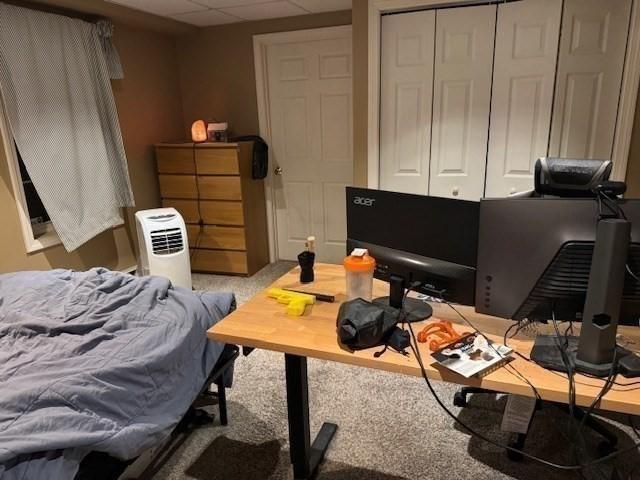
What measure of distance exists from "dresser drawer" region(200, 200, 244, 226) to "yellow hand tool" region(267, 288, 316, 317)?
2.39 meters

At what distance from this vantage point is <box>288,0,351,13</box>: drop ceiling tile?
11.3ft

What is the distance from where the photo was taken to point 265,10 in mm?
3637

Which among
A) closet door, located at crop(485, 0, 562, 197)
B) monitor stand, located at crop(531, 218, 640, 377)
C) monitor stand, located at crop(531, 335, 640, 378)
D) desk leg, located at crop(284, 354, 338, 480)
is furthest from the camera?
closet door, located at crop(485, 0, 562, 197)

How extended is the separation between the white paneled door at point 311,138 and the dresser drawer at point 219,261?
62cm

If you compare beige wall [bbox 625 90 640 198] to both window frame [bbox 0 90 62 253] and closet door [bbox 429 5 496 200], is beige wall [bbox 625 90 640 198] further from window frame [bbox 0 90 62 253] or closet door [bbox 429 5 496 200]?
window frame [bbox 0 90 62 253]

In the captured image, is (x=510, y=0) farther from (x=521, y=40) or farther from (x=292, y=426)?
(x=292, y=426)

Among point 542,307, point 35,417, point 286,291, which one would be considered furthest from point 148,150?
point 542,307

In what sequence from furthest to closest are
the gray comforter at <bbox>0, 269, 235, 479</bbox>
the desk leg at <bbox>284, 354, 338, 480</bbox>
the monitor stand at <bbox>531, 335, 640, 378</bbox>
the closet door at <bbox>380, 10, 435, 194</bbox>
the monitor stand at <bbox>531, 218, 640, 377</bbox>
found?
the closet door at <bbox>380, 10, 435, 194</bbox>
the desk leg at <bbox>284, 354, 338, 480</bbox>
the gray comforter at <bbox>0, 269, 235, 479</bbox>
the monitor stand at <bbox>531, 335, 640, 378</bbox>
the monitor stand at <bbox>531, 218, 640, 377</bbox>

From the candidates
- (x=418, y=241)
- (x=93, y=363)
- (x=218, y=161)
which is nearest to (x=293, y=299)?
(x=418, y=241)

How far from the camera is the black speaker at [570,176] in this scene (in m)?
1.29

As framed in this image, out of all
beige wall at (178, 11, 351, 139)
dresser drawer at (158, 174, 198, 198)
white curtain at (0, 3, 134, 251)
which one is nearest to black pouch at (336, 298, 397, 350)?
white curtain at (0, 3, 134, 251)

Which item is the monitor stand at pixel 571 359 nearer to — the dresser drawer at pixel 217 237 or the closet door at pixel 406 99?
the closet door at pixel 406 99

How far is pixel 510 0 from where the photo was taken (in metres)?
2.84

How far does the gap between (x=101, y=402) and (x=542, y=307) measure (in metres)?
1.35
